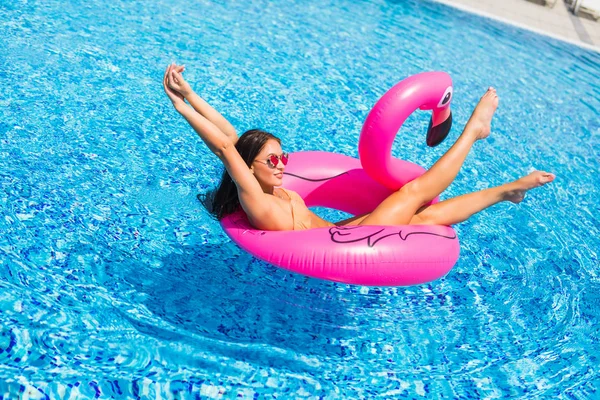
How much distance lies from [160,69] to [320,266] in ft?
12.6

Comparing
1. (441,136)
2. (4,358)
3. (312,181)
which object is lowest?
(4,358)

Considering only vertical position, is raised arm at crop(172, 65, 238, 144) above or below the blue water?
above

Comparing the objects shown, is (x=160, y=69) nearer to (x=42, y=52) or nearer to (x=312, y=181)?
(x=42, y=52)

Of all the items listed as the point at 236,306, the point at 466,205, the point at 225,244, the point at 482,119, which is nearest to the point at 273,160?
the point at 236,306

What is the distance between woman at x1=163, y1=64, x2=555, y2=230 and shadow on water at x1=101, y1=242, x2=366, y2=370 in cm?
41

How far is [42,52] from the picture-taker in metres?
6.50

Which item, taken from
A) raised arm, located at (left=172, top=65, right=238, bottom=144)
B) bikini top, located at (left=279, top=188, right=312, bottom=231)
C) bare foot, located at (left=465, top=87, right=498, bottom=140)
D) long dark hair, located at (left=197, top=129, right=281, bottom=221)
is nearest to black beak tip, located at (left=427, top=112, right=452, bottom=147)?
bare foot, located at (left=465, top=87, right=498, bottom=140)

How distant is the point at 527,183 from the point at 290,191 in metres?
1.28

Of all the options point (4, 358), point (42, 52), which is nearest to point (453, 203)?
point (4, 358)

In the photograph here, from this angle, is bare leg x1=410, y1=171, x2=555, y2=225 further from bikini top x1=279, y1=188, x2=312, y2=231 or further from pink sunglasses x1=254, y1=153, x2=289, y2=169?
pink sunglasses x1=254, y1=153, x2=289, y2=169

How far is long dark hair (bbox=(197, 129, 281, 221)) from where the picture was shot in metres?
3.77

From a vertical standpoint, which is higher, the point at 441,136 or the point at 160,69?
the point at 441,136

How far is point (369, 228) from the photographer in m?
3.67

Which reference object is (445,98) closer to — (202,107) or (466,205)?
(466,205)
